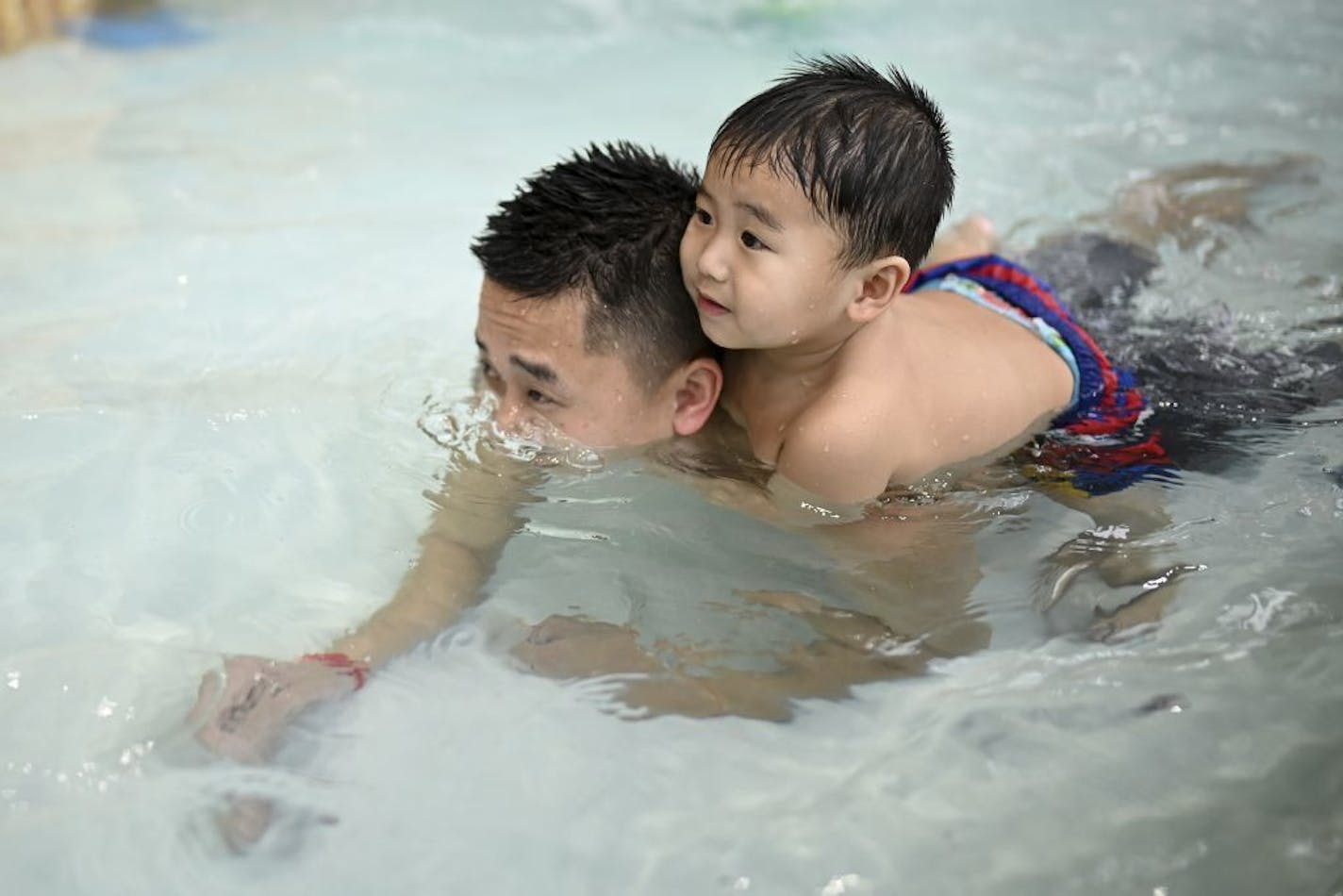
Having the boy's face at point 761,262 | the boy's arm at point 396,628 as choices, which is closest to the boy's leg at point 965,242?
the boy's face at point 761,262

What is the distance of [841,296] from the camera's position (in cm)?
228

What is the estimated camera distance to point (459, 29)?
5.34 metres

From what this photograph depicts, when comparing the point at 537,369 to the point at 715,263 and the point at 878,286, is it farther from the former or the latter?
the point at 878,286

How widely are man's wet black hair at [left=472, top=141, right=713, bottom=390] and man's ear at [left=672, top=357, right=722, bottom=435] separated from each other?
45mm

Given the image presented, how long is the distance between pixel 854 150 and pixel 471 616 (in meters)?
0.97

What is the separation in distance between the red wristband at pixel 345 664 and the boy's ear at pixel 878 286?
1.00 metres

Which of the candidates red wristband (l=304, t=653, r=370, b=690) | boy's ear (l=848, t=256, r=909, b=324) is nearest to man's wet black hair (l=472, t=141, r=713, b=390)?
boy's ear (l=848, t=256, r=909, b=324)

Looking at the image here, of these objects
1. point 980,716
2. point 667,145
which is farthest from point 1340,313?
point 667,145

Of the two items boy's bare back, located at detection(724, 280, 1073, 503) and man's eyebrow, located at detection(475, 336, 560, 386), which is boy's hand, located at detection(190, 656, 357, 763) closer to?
man's eyebrow, located at detection(475, 336, 560, 386)

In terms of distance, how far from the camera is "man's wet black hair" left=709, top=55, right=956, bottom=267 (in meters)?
2.15

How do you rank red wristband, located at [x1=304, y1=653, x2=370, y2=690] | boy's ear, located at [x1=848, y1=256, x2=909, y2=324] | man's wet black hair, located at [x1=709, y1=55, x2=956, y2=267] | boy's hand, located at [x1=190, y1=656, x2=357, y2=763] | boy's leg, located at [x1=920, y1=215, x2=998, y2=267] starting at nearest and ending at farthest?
boy's hand, located at [x1=190, y1=656, x2=357, y2=763]
red wristband, located at [x1=304, y1=653, x2=370, y2=690]
man's wet black hair, located at [x1=709, y1=55, x2=956, y2=267]
boy's ear, located at [x1=848, y1=256, x2=909, y2=324]
boy's leg, located at [x1=920, y1=215, x2=998, y2=267]

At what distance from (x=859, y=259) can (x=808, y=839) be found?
0.96m

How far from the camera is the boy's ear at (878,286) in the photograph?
2262 millimetres

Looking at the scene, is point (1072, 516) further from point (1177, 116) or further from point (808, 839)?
point (1177, 116)
